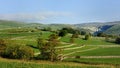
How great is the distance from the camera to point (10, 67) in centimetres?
2045

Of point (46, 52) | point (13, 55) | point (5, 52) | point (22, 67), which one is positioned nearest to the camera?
point (22, 67)

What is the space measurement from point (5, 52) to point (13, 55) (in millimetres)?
4092

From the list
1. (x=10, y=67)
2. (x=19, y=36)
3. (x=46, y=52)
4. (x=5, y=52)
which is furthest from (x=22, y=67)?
(x=19, y=36)

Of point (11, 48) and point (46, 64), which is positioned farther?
point (11, 48)

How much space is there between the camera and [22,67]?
20.4 meters

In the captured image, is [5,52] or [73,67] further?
[5,52]

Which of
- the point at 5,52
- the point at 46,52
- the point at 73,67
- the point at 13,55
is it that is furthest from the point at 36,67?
the point at 46,52

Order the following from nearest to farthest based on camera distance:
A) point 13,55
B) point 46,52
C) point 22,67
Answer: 1. point 22,67
2. point 13,55
3. point 46,52

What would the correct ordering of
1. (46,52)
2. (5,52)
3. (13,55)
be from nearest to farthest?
(13,55)
(5,52)
(46,52)

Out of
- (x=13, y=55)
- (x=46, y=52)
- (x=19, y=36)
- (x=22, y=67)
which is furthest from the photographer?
(x=19, y=36)

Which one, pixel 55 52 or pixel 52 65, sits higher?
pixel 52 65

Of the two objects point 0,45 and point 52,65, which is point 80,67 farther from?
point 0,45

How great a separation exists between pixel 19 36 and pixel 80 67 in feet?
311

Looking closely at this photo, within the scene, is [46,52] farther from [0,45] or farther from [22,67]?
[22,67]
